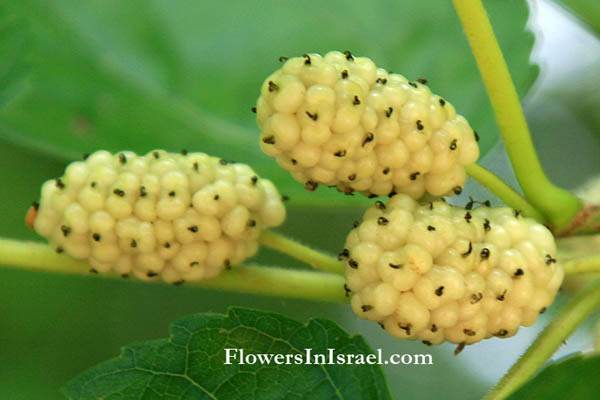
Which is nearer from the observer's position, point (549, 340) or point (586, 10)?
point (549, 340)

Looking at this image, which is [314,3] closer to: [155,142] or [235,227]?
[155,142]

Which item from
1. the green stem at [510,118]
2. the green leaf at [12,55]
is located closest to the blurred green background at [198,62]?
the green leaf at [12,55]

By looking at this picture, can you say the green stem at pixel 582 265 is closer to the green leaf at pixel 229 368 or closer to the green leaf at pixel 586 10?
the green leaf at pixel 229 368

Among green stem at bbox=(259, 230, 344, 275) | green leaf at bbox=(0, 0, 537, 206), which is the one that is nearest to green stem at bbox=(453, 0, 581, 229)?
green stem at bbox=(259, 230, 344, 275)

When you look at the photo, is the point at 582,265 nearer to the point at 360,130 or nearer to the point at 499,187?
the point at 499,187

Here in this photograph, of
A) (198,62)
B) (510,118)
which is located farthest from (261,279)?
(198,62)

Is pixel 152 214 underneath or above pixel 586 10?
underneath

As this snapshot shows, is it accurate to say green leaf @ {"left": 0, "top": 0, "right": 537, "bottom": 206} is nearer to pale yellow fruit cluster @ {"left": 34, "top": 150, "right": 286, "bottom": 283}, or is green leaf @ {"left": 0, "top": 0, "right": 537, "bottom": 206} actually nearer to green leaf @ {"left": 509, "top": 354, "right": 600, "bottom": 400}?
pale yellow fruit cluster @ {"left": 34, "top": 150, "right": 286, "bottom": 283}
